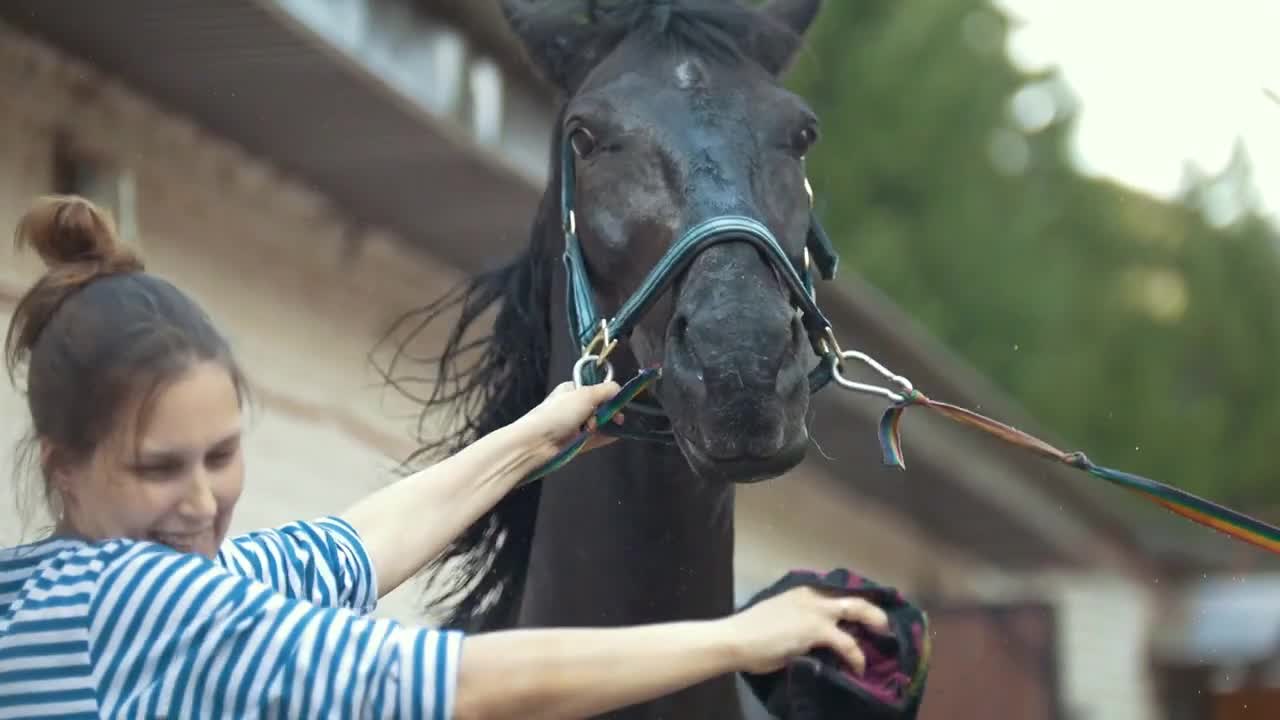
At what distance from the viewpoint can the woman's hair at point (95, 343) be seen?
1.96m

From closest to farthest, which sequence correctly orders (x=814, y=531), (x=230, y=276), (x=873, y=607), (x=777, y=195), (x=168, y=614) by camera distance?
1. (x=168, y=614)
2. (x=873, y=607)
3. (x=777, y=195)
4. (x=230, y=276)
5. (x=814, y=531)

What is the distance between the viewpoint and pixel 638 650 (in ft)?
6.48

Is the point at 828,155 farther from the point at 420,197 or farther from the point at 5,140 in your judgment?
the point at 5,140

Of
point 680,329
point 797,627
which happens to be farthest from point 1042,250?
point 797,627

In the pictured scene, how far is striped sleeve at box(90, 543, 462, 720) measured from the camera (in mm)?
1925

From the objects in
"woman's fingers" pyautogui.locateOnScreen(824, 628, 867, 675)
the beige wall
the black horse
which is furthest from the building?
"woman's fingers" pyautogui.locateOnScreen(824, 628, 867, 675)

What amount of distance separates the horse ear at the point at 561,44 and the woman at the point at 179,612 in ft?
4.66

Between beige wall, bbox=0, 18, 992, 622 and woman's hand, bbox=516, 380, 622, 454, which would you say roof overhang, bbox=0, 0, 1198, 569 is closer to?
beige wall, bbox=0, 18, 992, 622

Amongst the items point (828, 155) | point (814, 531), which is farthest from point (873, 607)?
point (828, 155)

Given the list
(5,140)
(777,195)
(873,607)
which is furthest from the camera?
(5,140)

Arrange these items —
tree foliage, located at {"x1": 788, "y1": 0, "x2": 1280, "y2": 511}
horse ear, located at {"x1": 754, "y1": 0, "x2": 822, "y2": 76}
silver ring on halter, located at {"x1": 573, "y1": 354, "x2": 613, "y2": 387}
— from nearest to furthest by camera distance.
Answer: silver ring on halter, located at {"x1": 573, "y1": 354, "x2": 613, "y2": 387}
horse ear, located at {"x1": 754, "y1": 0, "x2": 822, "y2": 76}
tree foliage, located at {"x1": 788, "y1": 0, "x2": 1280, "y2": 511}

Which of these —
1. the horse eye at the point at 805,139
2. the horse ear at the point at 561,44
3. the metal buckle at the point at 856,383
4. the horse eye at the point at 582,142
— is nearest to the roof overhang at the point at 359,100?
the horse ear at the point at 561,44

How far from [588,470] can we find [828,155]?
44.0ft

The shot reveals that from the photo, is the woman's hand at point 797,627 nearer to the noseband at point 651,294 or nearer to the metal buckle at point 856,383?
the metal buckle at point 856,383
